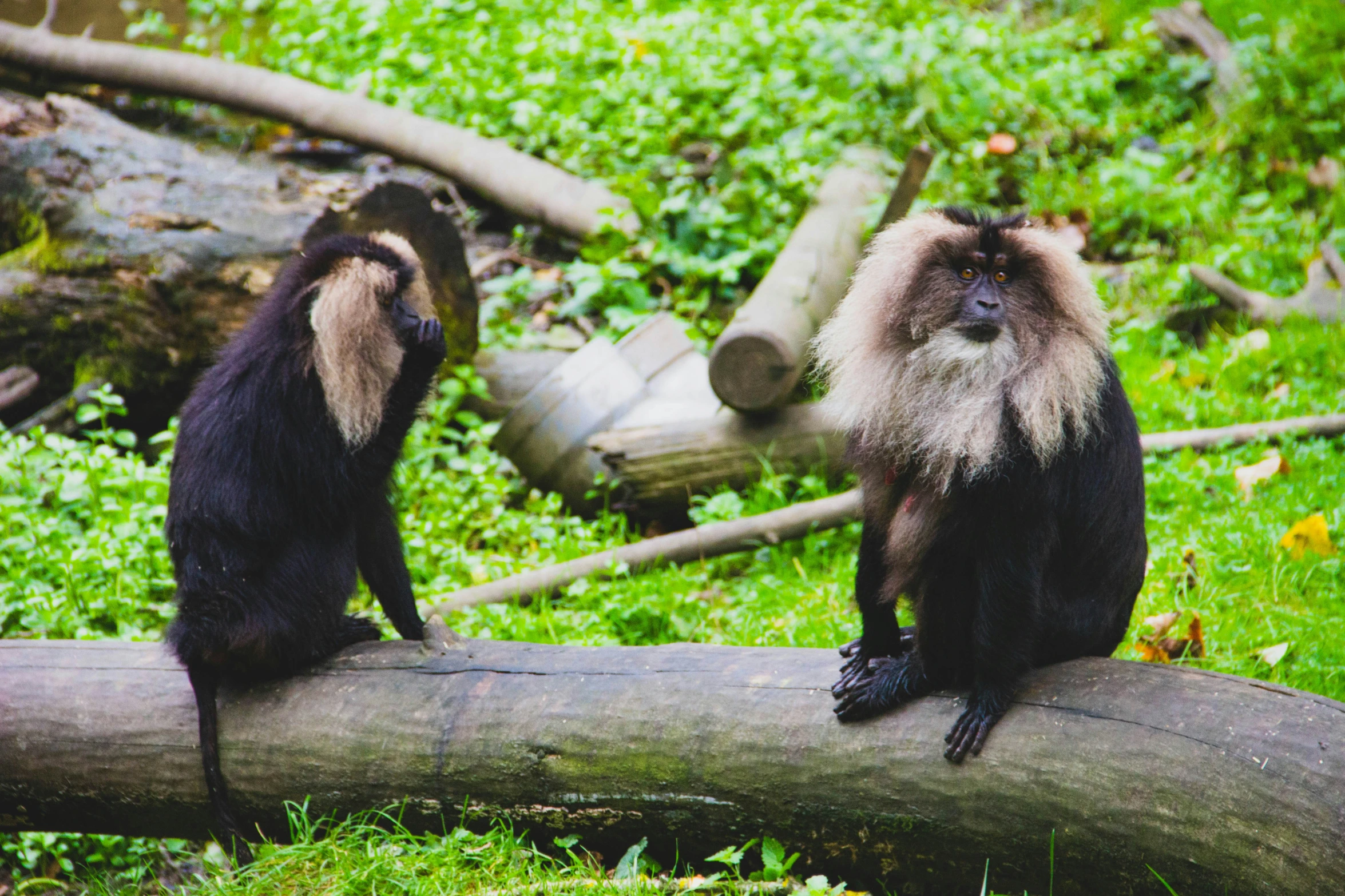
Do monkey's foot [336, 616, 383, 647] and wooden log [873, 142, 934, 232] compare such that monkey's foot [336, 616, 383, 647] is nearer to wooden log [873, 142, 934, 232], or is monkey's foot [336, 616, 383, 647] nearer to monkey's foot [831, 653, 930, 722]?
monkey's foot [831, 653, 930, 722]

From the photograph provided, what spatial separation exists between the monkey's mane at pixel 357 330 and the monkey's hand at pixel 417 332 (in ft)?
0.08

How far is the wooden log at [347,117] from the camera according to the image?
7262 mm

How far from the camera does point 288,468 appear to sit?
128 inches

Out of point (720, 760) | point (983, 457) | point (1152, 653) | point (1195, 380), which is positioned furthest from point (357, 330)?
point (1195, 380)

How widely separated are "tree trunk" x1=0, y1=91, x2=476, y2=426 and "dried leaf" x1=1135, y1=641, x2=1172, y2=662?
365cm

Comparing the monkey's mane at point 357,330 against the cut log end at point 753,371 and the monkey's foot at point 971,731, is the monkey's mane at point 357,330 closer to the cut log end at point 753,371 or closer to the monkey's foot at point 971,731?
the cut log end at point 753,371

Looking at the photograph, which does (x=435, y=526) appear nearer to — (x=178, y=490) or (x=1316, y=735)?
(x=178, y=490)

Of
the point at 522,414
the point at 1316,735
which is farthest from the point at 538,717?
the point at 522,414

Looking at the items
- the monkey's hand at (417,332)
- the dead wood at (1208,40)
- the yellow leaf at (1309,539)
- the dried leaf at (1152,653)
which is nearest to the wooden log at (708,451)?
the monkey's hand at (417,332)

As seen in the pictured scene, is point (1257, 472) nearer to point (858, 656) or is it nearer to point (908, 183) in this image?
point (908, 183)

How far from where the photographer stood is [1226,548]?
4059 millimetres

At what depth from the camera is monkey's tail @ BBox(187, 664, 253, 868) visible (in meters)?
3.06

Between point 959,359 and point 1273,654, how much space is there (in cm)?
166

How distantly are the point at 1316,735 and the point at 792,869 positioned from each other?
1266mm
